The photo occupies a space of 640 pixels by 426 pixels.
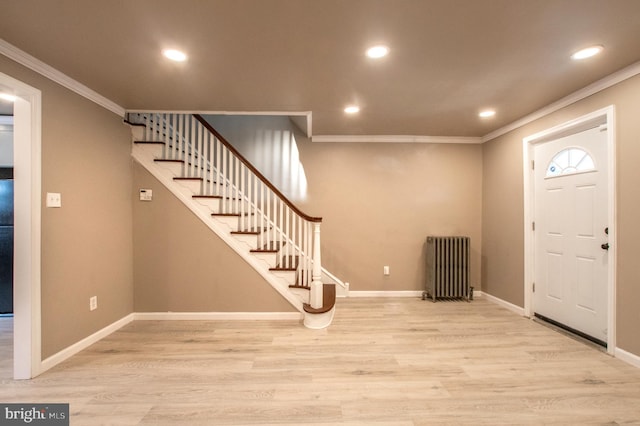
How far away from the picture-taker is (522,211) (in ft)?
10.7

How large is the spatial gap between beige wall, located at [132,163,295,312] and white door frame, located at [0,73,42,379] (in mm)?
Answer: 1109

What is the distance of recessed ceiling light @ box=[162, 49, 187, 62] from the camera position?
189cm

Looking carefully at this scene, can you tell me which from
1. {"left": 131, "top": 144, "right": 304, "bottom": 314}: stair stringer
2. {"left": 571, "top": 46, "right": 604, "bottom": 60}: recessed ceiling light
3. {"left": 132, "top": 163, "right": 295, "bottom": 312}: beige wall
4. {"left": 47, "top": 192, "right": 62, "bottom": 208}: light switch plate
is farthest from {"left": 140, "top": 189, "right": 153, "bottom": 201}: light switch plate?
{"left": 571, "top": 46, "right": 604, "bottom": 60}: recessed ceiling light

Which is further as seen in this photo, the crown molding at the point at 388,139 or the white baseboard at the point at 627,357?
the crown molding at the point at 388,139

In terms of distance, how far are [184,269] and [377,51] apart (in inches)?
117

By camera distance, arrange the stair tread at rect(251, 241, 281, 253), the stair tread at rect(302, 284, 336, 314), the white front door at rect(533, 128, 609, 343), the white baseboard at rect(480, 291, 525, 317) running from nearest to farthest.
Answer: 1. the white front door at rect(533, 128, 609, 343)
2. the stair tread at rect(302, 284, 336, 314)
3. the stair tread at rect(251, 241, 281, 253)
4. the white baseboard at rect(480, 291, 525, 317)

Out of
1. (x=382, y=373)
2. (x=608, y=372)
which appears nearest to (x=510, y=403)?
(x=382, y=373)

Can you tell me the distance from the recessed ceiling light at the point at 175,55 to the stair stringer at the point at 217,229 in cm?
150

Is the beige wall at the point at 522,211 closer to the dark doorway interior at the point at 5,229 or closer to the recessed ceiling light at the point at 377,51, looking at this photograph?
the recessed ceiling light at the point at 377,51

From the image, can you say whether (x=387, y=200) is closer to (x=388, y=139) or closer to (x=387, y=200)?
(x=387, y=200)

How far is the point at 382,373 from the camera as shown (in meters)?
Result: 2.03

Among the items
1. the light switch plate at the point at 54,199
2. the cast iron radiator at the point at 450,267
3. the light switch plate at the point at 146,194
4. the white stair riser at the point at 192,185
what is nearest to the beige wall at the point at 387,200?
the cast iron radiator at the point at 450,267

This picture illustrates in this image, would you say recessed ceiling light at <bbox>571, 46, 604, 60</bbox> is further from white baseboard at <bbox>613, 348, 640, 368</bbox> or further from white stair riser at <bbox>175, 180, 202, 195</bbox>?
white stair riser at <bbox>175, 180, 202, 195</bbox>

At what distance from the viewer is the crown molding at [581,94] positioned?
2.11 meters
